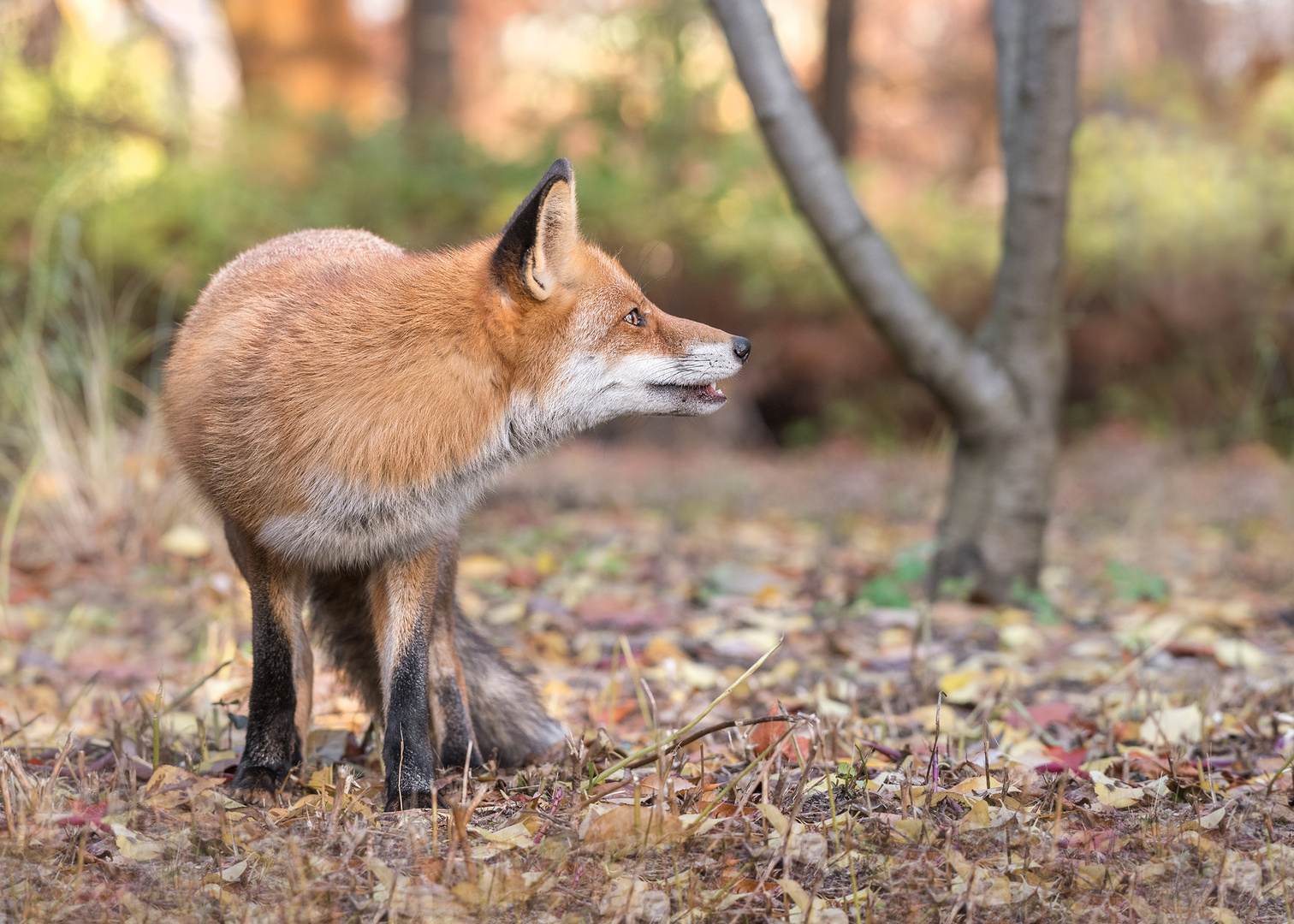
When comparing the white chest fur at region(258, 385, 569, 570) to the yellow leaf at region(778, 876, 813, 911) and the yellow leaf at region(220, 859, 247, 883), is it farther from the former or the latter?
the yellow leaf at region(778, 876, 813, 911)

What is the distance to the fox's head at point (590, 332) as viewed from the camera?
306 centimetres

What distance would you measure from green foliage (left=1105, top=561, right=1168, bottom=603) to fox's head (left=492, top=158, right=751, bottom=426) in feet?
9.66

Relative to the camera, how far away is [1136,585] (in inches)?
213

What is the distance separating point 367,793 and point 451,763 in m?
0.32

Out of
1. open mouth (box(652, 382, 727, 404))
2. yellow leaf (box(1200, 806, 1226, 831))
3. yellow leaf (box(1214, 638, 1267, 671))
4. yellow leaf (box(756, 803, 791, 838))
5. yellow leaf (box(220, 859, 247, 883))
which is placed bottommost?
yellow leaf (box(1214, 638, 1267, 671))

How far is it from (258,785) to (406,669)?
48 centimetres

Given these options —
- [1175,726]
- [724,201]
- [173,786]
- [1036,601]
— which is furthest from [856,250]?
[724,201]

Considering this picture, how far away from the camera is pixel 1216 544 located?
6789 mm

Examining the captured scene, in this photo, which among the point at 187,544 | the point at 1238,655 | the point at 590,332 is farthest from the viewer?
the point at 187,544

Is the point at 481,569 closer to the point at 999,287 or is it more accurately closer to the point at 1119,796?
the point at 999,287

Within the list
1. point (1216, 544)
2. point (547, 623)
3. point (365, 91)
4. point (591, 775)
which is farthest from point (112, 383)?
point (365, 91)

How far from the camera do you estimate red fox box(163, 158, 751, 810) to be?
294 cm

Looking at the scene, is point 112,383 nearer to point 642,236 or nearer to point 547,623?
point 547,623

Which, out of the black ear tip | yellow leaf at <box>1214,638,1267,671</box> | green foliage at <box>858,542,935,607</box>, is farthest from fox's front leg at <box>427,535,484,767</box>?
yellow leaf at <box>1214,638,1267,671</box>
